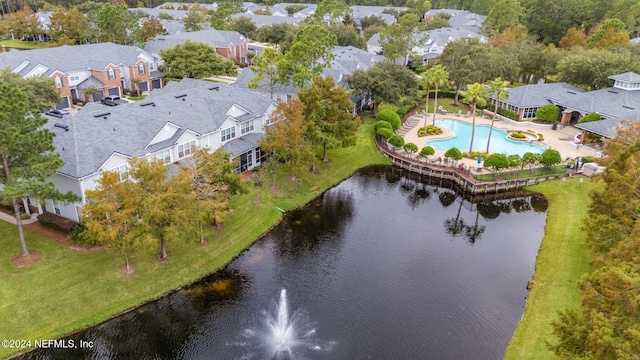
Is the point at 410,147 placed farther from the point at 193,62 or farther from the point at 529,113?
the point at 193,62

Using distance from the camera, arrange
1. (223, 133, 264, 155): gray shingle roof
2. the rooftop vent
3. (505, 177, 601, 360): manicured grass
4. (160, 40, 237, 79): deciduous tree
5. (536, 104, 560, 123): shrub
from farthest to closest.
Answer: (160, 40, 237, 79): deciduous tree, (536, 104, 560, 123): shrub, (223, 133, 264, 155): gray shingle roof, the rooftop vent, (505, 177, 601, 360): manicured grass

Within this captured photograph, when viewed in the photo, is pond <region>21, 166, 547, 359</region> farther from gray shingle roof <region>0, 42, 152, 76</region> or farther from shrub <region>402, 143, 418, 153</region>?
gray shingle roof <region>0, 42, 152, 76</region>

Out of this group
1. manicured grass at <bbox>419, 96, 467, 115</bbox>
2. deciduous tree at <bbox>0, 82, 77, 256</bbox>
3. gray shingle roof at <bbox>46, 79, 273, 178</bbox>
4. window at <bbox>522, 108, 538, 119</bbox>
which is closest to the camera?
deciduous tree at <bbox>0, 82, 77, 256</bbox>

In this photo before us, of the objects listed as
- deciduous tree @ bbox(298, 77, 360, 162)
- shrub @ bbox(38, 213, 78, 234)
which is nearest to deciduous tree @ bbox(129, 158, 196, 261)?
shrub @ bbox(38, 213, 78, 234)

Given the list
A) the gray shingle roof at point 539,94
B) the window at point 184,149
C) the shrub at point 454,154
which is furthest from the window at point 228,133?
the gray shingle roof at point 539,94

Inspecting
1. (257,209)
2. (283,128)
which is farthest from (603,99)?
(257,209)

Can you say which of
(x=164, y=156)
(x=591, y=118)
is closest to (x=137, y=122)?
(x=164, y=156)
